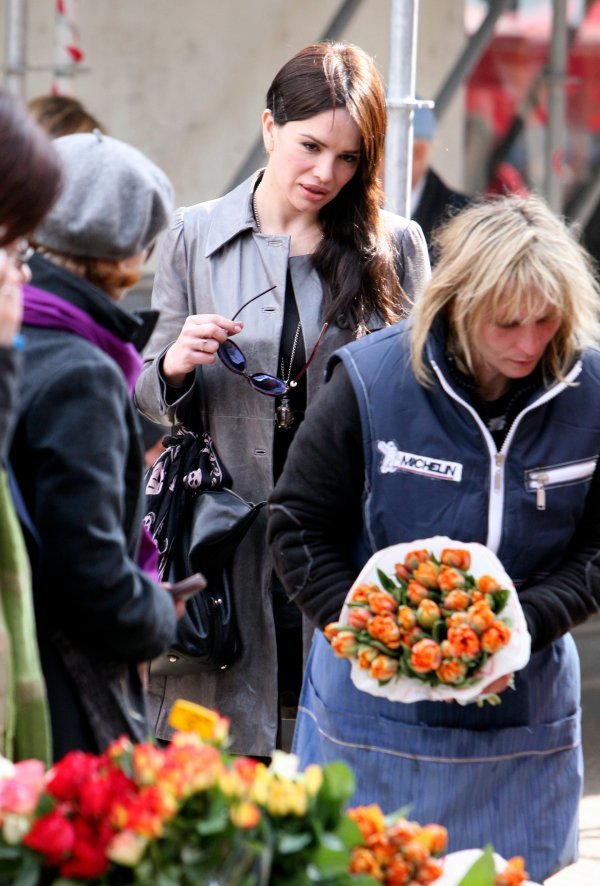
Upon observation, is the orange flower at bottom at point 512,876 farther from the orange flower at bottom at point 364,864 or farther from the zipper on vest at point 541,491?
the zipper on vest at point 541,491

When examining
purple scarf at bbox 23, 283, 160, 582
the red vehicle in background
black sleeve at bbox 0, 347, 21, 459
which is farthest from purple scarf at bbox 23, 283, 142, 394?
the red vehicle in background

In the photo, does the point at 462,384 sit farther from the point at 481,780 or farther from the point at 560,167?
the point at 560,167

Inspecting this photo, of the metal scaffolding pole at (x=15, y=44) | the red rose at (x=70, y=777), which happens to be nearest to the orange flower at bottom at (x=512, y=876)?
the red rose at (x=70, y=777)

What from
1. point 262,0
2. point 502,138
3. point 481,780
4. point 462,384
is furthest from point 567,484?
point 502,138

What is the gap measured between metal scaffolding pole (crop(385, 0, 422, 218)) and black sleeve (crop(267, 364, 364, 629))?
115cm

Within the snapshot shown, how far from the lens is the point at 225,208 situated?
2.84m

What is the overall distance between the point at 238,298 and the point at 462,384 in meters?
0.65

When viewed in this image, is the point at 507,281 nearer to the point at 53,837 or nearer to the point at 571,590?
the point at 571,590

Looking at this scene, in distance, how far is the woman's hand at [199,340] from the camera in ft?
8.54

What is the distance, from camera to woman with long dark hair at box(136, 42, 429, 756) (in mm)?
2682

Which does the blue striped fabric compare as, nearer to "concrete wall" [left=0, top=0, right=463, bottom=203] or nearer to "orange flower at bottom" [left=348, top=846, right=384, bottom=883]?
"orange flower at bottom" [left=348, top=846, right=384, bottom=883]

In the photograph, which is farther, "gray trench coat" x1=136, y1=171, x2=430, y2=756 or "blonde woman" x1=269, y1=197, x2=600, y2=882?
"gray trench coat" x1=136, y1=171, x2=430, y2=756

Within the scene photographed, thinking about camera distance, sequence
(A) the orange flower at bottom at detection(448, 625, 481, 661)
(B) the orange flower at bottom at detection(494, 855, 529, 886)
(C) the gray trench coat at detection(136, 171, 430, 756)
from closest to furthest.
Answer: (B) the orange flower at bottom at detection(494, 855, 529, 886), (A) the orange flower at bottom at detection(448, 625, 481, 661), (C) the gray trench coat at detection(136, 171, 430, 756)

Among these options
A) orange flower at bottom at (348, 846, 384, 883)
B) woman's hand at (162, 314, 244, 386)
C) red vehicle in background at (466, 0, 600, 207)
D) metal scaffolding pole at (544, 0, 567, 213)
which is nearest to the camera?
orange flower at bottom at (348, 846, 384, 883)
